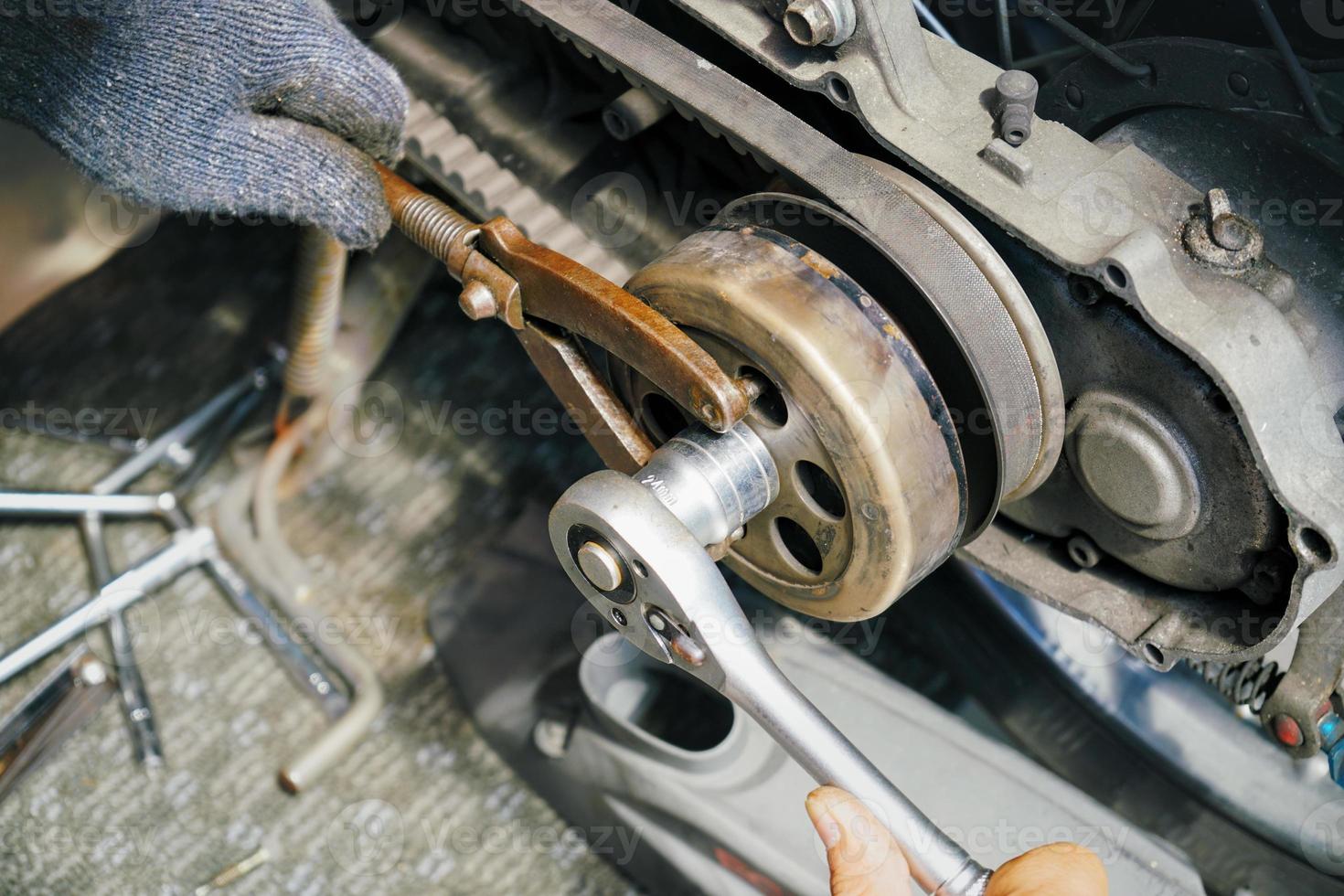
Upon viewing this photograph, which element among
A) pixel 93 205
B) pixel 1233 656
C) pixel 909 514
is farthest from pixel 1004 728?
pixel 93 205

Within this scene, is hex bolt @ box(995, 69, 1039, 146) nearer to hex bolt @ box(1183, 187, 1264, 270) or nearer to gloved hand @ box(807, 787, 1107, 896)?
hex bolt @ box(1183, 187, 1264, 270)

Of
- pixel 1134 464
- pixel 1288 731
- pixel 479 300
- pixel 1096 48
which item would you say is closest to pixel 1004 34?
pixel 1096 48

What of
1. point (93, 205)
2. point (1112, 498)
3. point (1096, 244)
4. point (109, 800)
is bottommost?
point (109, 800)

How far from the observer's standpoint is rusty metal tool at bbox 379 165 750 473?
87 cm

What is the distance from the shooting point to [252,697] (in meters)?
1.51

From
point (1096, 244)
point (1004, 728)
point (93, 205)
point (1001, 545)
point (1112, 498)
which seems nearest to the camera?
point (1096, 244)

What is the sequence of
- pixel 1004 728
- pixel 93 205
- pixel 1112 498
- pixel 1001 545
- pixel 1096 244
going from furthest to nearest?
pixel 93 205 → pixel 1004 728 → pixel 1001 545 → pixel 1112 498 → pixel 1096 244

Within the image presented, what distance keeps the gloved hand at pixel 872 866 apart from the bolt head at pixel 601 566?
19 centimetres

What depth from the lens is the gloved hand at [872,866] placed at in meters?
0.86

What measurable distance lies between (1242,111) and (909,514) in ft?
1.38

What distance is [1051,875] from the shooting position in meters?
0.87

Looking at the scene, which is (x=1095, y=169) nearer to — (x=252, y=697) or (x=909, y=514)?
(x=909, y=514)

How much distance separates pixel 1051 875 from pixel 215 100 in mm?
835

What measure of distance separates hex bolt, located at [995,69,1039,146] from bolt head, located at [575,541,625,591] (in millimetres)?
386
